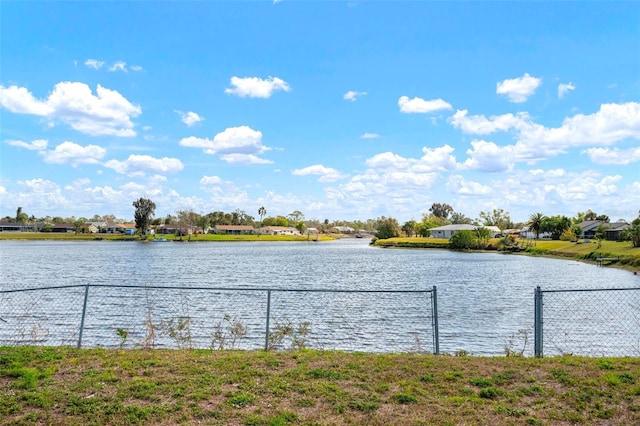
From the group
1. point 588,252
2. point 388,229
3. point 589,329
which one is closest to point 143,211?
point 388,229

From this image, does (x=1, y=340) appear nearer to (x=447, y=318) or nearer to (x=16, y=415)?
(x=16, y=415)

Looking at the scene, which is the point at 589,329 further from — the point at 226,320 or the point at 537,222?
the point at 537,222

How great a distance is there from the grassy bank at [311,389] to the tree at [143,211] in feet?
601

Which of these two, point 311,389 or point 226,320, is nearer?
point 311,389

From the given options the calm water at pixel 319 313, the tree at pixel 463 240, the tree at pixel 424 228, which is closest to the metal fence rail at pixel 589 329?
the calm water at pixel 319 313

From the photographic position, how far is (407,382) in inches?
340

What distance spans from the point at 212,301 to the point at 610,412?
78.1 feet

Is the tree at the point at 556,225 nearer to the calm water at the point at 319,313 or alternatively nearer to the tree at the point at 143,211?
the calm water at the point at 319,313

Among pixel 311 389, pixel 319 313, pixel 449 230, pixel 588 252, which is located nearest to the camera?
pixel 311 389

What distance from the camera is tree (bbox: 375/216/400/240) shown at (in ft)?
541

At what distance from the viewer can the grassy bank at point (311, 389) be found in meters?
7.30

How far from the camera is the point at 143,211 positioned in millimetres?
184000

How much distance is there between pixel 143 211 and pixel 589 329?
180128mm

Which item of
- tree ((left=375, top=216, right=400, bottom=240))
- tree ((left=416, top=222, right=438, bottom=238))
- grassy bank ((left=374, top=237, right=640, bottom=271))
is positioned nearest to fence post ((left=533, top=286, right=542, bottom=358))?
grassy bank ((left=374, top=237, right=640, bottom=271))
